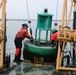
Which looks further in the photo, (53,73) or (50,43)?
(50,43)

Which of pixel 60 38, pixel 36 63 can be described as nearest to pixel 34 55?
pixel 36 63

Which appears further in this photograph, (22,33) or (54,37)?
(22,33)

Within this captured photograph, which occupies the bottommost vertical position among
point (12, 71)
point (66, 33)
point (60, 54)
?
point (12, 71)

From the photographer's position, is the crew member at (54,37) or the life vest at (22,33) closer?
the crew member at (54,37)

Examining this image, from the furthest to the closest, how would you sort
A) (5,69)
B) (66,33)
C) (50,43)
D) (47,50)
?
(50,43)
(47,50)
(5,69)
(66,33)

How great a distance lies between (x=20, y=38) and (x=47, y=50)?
1.33 meters

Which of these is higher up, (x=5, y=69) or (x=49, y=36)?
(x=49, y=36)

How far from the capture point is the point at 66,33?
34.7 ft

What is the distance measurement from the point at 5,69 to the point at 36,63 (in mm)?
1720

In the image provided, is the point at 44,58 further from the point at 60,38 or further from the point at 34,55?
the point at 60,38

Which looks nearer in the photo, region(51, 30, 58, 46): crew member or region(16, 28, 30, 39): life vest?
region(51, 30, 58, 46): crew member

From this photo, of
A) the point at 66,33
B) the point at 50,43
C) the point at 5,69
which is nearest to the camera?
the point at 66,33

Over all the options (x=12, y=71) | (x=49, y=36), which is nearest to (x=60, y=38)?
(x=12, y=71)

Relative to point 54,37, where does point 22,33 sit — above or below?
above
